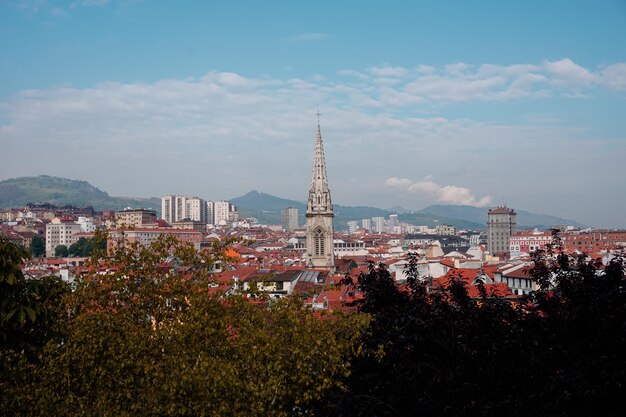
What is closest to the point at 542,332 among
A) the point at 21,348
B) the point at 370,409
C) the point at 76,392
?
the point at 370,409

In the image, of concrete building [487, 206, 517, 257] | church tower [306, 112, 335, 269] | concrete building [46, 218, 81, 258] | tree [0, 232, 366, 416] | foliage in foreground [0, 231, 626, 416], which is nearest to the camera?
foliage in foreground [0, 231, 626, 416]

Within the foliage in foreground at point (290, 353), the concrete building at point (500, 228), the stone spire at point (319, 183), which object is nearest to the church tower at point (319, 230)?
the stone spire at point (319, 183)

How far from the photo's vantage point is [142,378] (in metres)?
12.3

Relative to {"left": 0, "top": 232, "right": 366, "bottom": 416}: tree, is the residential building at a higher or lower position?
lower

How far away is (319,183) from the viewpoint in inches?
2899

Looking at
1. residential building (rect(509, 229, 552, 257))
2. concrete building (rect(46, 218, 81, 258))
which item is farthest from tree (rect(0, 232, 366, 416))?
concrete building (rect(46, 218, 81, 258))

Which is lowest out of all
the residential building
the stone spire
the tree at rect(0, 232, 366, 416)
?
the residential building

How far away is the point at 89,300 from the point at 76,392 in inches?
85.2

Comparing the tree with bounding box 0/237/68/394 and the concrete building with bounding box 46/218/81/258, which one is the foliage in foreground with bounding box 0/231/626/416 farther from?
the concrete building with bounding box 46/218/81/258

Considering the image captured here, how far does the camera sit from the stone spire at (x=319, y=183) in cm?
7212

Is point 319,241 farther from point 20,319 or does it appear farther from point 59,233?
point 59,233

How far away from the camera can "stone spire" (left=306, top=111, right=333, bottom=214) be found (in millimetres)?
72125

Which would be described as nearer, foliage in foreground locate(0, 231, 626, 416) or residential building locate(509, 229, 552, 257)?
foliage in foreground locate(0, 231, 626, 416)

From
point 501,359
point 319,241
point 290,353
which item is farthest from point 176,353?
point 319,241
